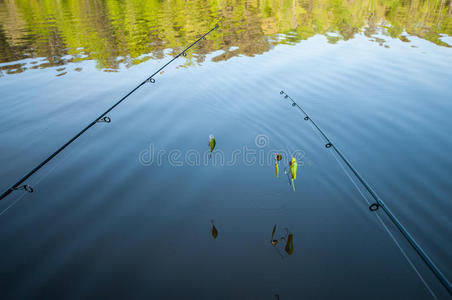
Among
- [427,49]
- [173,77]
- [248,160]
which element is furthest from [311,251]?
[427,49]

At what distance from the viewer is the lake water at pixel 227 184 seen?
11.1 feet

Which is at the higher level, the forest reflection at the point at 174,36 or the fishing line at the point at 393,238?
the forest reflection at the point at 174,36

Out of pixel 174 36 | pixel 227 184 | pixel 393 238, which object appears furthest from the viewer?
pixel 174 36

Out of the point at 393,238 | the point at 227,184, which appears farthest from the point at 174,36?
the point at 393,238

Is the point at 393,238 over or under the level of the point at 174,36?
under

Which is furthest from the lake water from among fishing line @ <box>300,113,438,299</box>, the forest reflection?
the forest reflection

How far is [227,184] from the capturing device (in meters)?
4.93

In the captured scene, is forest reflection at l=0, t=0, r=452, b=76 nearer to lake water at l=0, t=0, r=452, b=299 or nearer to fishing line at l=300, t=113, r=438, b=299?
lake water at l=0, t=0, r=452, b=299

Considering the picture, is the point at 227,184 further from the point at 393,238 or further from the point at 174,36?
the point at 174,36

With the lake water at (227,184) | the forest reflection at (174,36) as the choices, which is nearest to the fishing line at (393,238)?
the lake water at (227,184)

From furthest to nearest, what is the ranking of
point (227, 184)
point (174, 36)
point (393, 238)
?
point (174, 36), point (227, 184), point (393, 238)

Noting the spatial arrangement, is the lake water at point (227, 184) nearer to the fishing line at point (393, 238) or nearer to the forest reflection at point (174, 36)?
the fishing line at point (393, 238)

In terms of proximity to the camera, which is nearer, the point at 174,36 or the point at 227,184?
the point at 227,184

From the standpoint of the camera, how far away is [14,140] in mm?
6551
